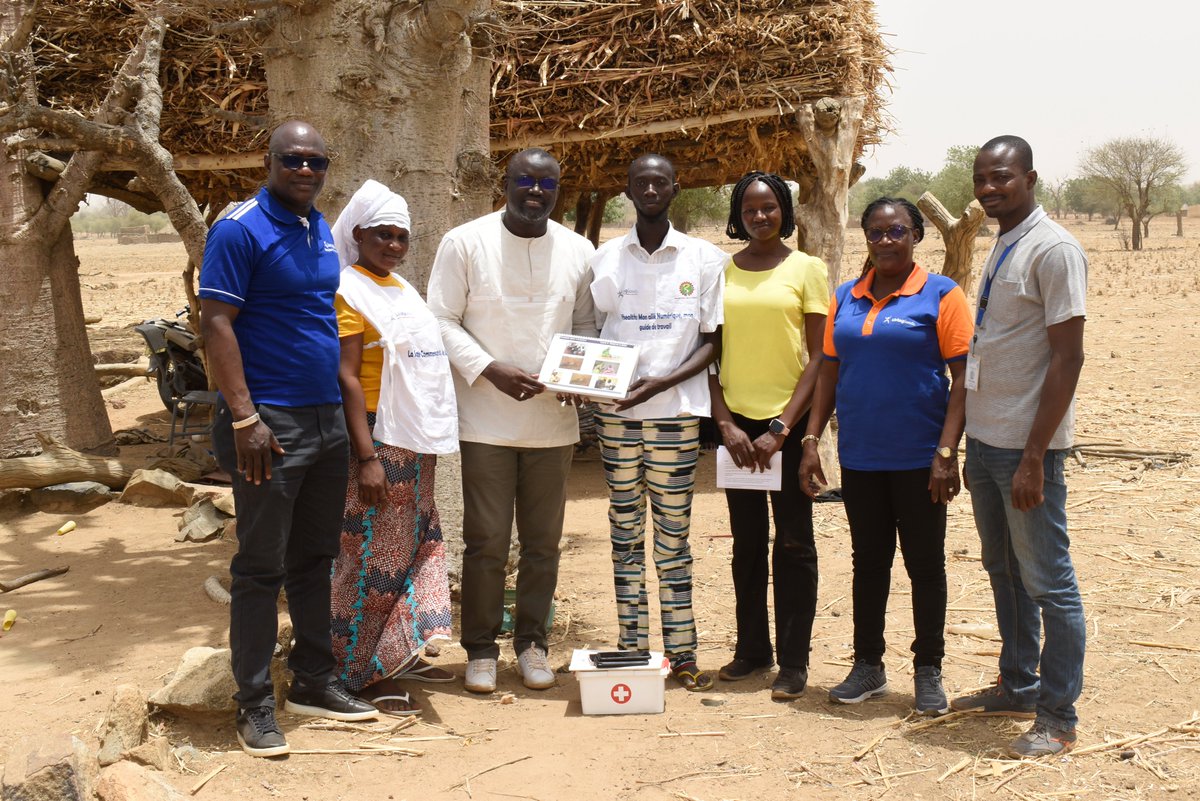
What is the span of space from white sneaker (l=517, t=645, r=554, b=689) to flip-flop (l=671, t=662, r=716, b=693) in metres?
0.49

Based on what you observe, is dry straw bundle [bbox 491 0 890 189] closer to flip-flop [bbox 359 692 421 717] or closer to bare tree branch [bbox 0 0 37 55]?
bare tree branch [bbox 0 0 37 55]

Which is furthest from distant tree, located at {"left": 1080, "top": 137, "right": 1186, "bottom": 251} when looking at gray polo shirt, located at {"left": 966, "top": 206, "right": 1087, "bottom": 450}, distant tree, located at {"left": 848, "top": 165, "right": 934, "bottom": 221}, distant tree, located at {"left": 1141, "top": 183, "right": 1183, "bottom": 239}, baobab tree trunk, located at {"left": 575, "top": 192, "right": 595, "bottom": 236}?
gray polo shirt, located at {"left": 966, "top": 206, "right": 1087, "bottom": 450}

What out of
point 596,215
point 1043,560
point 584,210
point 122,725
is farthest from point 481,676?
point 584,210

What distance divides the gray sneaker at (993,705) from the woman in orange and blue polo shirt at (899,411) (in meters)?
0.08

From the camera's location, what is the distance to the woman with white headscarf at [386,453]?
3688 millimetres

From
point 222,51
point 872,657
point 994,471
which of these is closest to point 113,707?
point 872,657

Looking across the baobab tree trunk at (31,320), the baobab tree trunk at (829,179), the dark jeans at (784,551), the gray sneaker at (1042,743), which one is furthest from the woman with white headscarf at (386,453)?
the baobab tree trunk at (31,320)

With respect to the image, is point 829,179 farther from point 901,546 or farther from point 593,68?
point 901,546

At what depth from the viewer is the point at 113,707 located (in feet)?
11.1

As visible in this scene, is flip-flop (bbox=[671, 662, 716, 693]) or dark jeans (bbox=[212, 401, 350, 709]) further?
flip-flop (bbox=[671, 662, 716, 693])

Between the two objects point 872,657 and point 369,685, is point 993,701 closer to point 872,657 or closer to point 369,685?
point 872,657

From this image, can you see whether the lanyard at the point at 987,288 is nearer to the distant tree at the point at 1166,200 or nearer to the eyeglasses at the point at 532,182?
the eyeglasses at the point at 532,182

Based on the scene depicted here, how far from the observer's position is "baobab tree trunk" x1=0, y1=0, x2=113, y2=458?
736 centimetres

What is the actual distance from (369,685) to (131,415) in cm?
876
